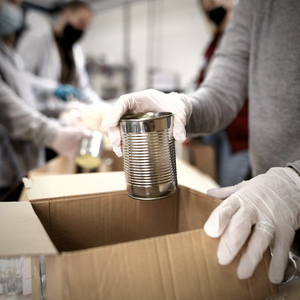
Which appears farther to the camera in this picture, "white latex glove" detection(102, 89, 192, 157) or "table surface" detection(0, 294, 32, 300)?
"white latex glove" detection(102, 89, 192, 157)

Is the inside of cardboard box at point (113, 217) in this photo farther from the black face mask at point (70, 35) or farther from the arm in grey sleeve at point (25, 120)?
the black face mask at point (70, 35)

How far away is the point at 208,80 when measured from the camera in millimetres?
1014

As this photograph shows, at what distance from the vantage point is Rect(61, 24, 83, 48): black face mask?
2557 millimetres

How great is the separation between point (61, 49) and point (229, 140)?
1.86 meters

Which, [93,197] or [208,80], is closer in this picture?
[93,197]

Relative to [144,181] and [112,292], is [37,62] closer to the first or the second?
[144,181]

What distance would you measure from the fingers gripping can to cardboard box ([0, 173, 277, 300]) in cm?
11

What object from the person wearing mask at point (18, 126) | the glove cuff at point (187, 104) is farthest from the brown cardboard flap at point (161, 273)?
the person wearing mask at point (18, 126)

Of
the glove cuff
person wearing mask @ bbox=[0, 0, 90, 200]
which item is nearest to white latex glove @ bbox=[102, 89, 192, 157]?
the glove cuff

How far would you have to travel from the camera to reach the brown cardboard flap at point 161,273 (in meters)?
0.41

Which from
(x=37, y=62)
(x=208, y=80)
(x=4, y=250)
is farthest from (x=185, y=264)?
(x=37, y=62)

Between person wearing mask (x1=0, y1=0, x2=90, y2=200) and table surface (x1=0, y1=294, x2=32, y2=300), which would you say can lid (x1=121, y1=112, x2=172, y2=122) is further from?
person wearing mask (x1=0, y1=0, x2=90, y2=200)

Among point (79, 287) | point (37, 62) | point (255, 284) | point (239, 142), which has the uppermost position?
point (79, 287)

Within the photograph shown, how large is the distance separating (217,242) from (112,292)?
22 cm
